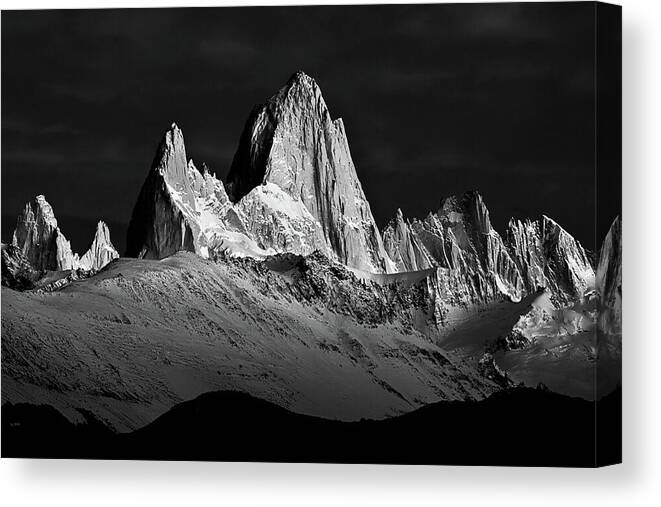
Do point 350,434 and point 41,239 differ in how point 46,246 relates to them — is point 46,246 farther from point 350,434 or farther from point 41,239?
point 350,434

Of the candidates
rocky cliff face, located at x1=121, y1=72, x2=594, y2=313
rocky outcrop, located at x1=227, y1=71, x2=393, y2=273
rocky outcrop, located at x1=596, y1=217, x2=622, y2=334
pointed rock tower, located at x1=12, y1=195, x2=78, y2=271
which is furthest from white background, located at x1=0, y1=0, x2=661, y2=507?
pointed rock tower, located at x1=12, y1=195, x2=78, y2=271

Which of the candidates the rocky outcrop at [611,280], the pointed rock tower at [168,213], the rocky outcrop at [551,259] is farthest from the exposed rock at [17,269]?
the rocky outcrop at [611,280]

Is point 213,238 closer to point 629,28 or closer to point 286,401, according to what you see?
point 286,401

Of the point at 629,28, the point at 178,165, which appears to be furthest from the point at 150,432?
the point at 629,28

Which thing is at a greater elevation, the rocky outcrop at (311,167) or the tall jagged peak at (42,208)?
the rocky outcrop at (311,167)

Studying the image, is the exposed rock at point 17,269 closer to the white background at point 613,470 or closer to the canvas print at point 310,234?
the canvas print at point 310,234

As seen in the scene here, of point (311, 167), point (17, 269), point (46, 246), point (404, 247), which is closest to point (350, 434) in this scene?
point (404, 247)

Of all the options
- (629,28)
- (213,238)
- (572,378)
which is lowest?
(572,378)
